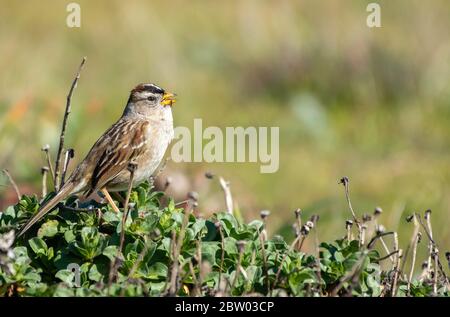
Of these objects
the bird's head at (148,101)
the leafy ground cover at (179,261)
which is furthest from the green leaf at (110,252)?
the bird's head at (148,101)

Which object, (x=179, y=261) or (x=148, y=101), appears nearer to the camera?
(x=179, y=261)

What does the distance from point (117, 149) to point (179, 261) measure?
6.26ft

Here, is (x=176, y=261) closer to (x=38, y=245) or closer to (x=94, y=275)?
(x=94, y=275)

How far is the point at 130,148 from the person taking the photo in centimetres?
555

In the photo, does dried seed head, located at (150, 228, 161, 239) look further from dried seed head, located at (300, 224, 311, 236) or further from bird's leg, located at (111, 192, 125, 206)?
bird's leg, located at (111, 192, 125, 206)

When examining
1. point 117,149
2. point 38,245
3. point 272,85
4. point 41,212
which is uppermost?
point 272,85

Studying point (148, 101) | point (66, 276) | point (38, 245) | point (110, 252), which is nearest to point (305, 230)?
point (110, 252)

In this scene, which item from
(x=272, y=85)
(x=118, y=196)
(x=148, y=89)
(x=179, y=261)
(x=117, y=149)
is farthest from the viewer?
(x=272, y=85)

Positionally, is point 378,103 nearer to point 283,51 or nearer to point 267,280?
point 283,51

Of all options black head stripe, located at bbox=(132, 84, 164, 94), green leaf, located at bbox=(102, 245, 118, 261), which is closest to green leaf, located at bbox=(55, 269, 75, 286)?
green leaf, located at bbox=(102, 245, 118, 261)

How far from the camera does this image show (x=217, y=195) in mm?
7828

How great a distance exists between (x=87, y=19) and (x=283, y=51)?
2.79 meters

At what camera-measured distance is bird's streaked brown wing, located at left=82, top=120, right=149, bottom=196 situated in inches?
209
